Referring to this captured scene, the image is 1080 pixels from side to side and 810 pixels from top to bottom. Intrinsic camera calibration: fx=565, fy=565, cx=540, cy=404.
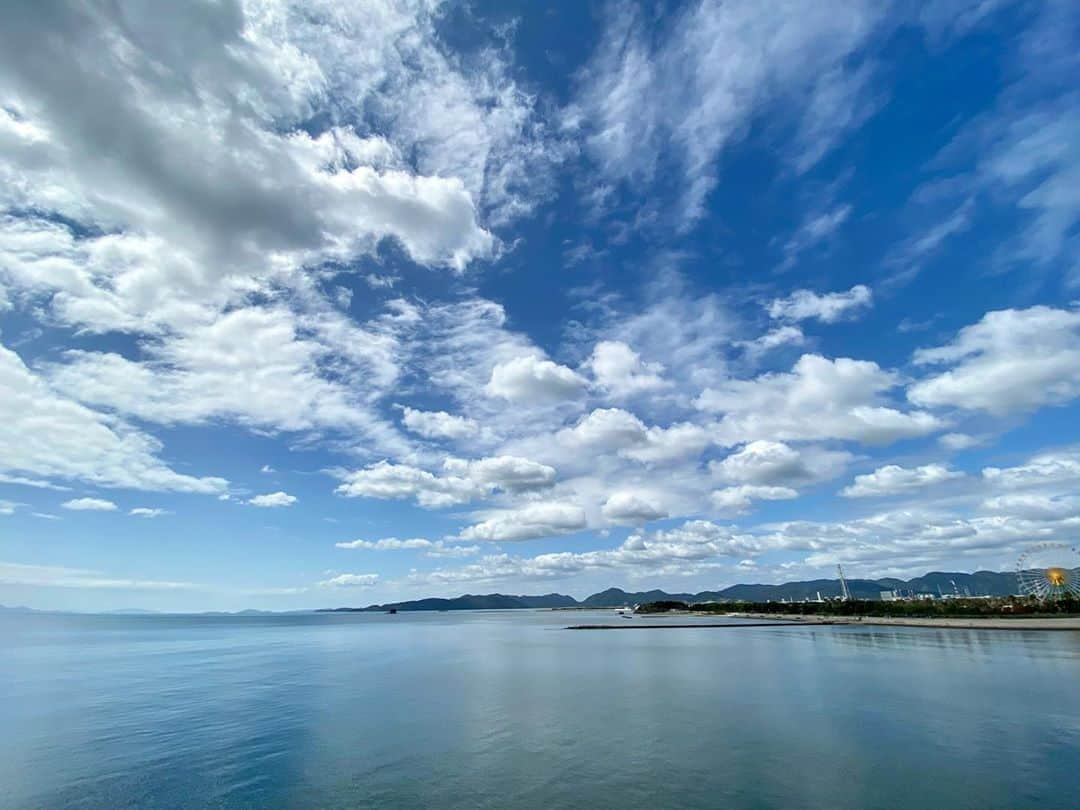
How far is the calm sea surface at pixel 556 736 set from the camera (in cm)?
2545

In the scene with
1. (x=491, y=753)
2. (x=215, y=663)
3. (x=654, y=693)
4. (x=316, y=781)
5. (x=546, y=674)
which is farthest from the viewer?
(x=215, y=663)

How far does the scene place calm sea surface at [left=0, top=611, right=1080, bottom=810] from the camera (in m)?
25.5

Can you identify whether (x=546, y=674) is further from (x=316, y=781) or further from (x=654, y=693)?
(x=316, y=781)

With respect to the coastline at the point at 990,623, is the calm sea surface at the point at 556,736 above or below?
below

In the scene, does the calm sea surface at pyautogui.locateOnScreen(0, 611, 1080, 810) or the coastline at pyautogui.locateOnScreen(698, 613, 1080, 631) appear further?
the coastline at pyautogui.locateOnScreen(698, 613, 1080, 631)

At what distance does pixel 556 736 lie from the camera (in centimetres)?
3528

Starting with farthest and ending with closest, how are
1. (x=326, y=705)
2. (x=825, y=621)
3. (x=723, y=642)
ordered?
(x=825, y=621), (x=723, y=642), (x=326, y=705)

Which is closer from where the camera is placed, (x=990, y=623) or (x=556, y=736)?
(x=556, y=736)

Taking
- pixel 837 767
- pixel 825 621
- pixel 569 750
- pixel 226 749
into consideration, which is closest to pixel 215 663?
pixel 226 749

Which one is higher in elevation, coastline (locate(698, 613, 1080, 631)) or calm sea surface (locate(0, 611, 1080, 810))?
coastline (locate(698, 613, 1080, 631))

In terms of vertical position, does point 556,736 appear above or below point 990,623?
below

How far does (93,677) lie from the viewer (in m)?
66.4

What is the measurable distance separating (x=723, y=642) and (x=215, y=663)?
89.8 metres

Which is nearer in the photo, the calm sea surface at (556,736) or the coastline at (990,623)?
the calm sea surface at (556,736)
